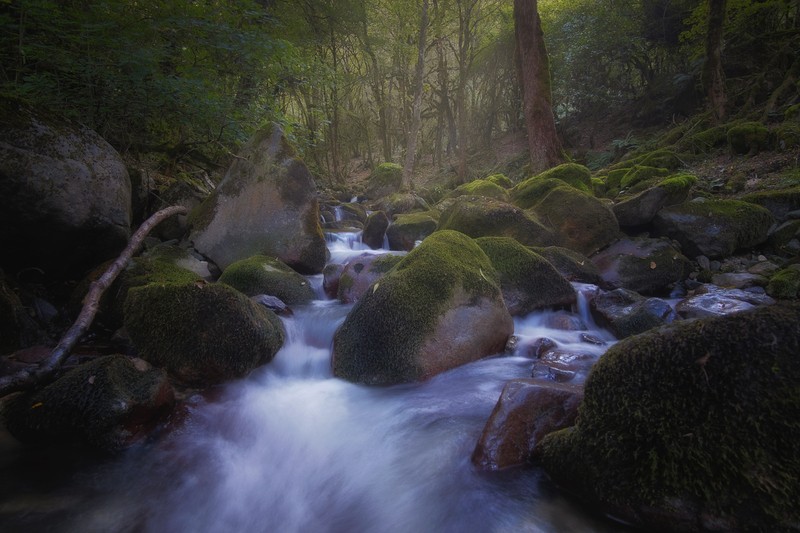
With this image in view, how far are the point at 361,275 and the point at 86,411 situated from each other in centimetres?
379

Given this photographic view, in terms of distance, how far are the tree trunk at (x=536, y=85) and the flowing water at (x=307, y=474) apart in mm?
9173

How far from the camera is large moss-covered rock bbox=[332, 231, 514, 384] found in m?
3.68

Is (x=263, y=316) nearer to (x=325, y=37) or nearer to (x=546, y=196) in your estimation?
(x=546, y=196)

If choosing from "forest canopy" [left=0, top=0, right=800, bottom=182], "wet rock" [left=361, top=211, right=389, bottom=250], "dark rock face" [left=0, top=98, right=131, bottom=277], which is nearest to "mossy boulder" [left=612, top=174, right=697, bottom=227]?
"wet rock" [left=361, top=211, right=389, bottom=250]

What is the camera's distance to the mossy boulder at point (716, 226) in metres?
6.20

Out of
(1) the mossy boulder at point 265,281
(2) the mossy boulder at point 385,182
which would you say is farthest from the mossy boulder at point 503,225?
(2) the mossy boulder at point 385,182

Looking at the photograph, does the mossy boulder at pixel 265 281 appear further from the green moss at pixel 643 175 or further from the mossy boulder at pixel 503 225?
the green moss at pixel 643 175

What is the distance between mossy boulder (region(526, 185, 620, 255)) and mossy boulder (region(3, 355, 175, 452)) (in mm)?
6458

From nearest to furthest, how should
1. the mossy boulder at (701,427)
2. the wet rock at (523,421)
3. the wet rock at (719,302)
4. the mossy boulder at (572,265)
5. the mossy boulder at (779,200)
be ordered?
the mossy boulder at (701,427) → the wet rock at (523,421) → the wet rock at (719,302) → the mossy boulder at (572,265) → the mossy boulder at (779,200)

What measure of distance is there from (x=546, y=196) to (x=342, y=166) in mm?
17408

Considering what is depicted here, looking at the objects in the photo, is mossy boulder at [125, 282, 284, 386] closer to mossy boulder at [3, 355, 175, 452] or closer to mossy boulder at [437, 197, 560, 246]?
mossy boulder at [3, 355, 175, 452]

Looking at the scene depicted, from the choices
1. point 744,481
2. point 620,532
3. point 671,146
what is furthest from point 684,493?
point 671,146

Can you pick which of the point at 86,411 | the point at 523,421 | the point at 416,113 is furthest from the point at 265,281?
the point at 416,113

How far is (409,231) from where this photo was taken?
9.20 metres
